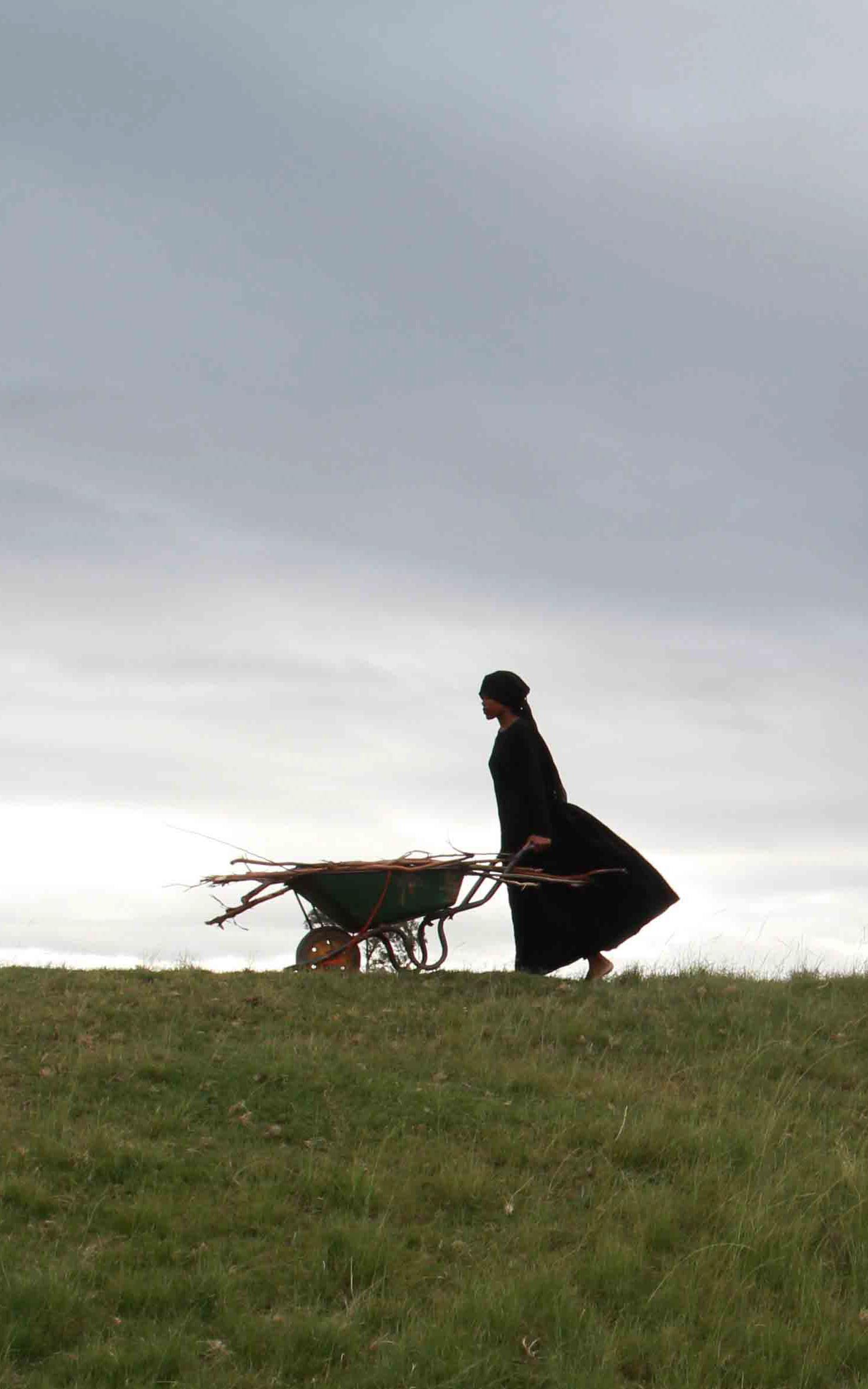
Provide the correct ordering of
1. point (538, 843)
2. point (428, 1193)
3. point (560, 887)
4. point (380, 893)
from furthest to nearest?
point (560, 887), point (538, 843), point (380, 893), point (428, 1193)

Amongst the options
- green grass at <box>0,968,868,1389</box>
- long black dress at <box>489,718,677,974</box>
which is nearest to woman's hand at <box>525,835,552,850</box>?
long black dress at <box>489,718,677,974</box>

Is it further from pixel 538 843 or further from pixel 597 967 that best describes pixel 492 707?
pixel 597 967

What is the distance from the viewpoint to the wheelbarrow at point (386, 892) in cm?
1073

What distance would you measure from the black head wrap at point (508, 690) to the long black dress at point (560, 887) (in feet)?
0.46

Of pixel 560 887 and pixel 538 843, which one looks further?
pixel 560 887

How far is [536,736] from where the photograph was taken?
11250mm

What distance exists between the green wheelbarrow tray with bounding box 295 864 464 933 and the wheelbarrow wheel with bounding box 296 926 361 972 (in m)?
0.29

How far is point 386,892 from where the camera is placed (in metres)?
10.7

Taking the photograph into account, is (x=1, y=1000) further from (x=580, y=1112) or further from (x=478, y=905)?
(x=580, y=1112)

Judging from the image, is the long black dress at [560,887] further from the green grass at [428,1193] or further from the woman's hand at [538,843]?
the green grass at [428,1193]

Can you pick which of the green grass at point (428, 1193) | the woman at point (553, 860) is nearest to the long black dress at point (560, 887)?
the woman at point (553, 860)

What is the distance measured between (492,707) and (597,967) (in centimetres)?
208

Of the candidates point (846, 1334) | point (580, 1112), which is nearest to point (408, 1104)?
point (580, 1112)

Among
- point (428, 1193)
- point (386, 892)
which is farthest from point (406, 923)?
point (428, 1193)
